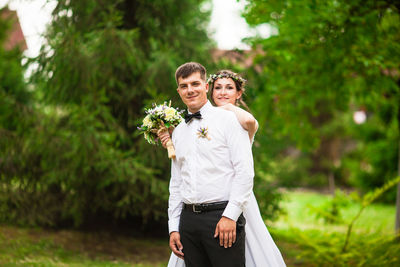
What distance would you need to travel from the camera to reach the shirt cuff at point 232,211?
242 centimetres

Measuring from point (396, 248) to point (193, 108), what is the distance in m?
4.24

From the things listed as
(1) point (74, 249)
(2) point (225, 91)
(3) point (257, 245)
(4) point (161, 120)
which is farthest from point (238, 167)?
(1) point (74, 249)

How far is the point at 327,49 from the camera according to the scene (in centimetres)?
582

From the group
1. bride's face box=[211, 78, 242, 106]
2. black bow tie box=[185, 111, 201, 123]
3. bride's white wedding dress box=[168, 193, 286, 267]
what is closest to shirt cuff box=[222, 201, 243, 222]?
bride's white wedding dress box=[168, 193, 286, 267]

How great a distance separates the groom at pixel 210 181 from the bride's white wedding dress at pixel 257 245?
153 millimetres

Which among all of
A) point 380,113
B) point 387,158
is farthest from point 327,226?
point 387,158

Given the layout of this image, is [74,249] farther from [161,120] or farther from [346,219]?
[346,219]

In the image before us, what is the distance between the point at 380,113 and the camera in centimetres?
1062

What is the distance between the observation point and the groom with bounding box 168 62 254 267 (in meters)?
2.49

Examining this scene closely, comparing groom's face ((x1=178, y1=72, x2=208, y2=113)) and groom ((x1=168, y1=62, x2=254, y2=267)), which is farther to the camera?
groom's face ((x1=178, y1=72, x2=208, y2=113))

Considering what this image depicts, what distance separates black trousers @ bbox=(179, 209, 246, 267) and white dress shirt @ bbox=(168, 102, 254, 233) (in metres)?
0.11

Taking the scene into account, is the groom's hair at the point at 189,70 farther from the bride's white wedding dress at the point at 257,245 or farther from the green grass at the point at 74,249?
the green grass at the point at 74,249

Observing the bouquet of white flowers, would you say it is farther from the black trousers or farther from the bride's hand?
the black trousers

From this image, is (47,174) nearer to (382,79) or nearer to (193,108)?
(193,108)
